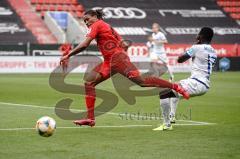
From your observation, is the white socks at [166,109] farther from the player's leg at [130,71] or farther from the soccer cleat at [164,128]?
the player's leg at [130,71]

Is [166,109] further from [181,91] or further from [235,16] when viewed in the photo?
[235,16]

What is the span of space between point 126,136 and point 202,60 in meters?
1.99

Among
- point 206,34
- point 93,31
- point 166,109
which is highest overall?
point 93,31

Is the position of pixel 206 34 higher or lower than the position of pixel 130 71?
higher

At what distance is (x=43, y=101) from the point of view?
63.1 feet

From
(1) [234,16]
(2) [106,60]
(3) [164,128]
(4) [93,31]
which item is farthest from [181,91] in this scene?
(1) [234,16]

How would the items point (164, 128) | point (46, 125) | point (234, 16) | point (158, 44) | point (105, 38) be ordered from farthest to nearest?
1. point (234, 16)
2. point (158, 44)
3. point (105, 38)
4. point (164, 128)
5. point (46, 125)

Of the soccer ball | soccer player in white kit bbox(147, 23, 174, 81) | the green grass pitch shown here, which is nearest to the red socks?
the green grass pitch

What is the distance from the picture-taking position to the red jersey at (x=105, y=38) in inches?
507

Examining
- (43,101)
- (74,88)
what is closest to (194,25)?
(74,88)

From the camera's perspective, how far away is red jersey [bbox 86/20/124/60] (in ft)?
42.2

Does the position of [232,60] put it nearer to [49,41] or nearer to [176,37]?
[176,37]

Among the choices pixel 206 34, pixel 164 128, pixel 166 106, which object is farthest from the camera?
pixel 164 128

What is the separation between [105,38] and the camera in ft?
42.5
